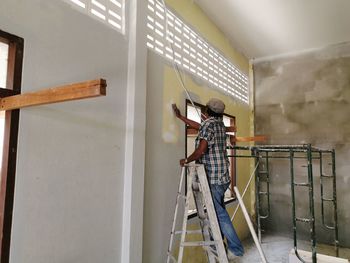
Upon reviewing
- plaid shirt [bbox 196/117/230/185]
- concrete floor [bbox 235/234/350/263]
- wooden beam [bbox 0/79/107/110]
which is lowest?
concrete floor [bbox 235/234/350/263]

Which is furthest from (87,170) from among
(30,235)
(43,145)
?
(30,235)

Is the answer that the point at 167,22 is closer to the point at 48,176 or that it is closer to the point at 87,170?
the point at 87,170

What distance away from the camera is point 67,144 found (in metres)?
1.49

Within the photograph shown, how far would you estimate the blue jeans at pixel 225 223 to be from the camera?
2.05 m

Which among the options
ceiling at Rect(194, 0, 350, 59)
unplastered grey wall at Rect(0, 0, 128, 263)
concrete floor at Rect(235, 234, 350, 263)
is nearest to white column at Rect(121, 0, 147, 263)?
unplastered grey wall at Rect(0, 0, 128, 263)

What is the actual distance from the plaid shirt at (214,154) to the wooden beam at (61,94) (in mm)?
1284

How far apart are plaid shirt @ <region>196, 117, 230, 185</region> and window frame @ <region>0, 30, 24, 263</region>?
4.33 ft

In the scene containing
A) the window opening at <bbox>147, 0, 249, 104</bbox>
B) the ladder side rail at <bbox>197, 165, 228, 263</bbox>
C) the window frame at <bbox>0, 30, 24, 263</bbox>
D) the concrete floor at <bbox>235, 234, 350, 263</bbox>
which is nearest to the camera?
the window frame at <bbox>0, 30, 24, 263</bbox>

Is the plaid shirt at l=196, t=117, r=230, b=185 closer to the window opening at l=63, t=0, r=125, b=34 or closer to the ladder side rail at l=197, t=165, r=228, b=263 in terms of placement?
the ladder side rail at l=197, t=165, r=228, b=263

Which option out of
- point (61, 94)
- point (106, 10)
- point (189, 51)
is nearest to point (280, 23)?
point (189, 51)

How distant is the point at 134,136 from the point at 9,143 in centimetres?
84

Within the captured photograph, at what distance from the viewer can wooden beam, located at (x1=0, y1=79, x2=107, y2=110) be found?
895 millimetres

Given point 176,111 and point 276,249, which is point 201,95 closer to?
point 176,111

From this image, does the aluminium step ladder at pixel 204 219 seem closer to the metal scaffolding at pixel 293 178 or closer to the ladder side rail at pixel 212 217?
the ladder side rail at pixel 212 217
